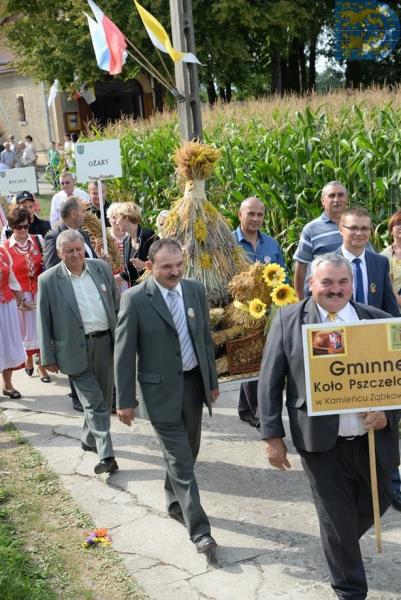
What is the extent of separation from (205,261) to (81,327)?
1.12 m

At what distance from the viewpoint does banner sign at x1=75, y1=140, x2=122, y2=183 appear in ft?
30.0

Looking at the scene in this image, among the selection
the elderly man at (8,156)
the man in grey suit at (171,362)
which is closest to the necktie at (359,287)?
the man in grey suit at (171,362)

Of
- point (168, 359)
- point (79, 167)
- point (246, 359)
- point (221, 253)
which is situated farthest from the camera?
point (79, 167)

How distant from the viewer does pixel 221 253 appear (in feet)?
20.5

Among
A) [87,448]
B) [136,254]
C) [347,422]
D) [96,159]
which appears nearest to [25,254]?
[136,254]

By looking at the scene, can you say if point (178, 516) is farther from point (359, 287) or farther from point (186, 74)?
point (186, 74)

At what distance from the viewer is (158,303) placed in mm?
4953

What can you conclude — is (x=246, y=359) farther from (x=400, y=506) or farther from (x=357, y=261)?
(x=400, y=506)

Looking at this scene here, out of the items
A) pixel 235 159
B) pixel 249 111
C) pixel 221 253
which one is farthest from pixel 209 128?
pixel 221 253

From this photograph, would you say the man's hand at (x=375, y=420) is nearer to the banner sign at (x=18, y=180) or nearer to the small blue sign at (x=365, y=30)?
the banner sign at (x=18, y=180)

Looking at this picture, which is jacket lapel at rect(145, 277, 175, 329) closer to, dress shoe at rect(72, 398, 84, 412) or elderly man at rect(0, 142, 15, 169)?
dress shoe at rect(72, 398, 84, 412)

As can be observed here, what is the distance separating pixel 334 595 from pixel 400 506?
112 cm

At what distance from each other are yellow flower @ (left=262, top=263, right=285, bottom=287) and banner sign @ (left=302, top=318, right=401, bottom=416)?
184 centimetres

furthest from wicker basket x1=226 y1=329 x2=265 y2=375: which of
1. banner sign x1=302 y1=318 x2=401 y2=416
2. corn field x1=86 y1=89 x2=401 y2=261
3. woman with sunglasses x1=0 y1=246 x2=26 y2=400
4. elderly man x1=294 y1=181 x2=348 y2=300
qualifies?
woman with sunglasses x1=0 y1=246 x2=26 y2=400
